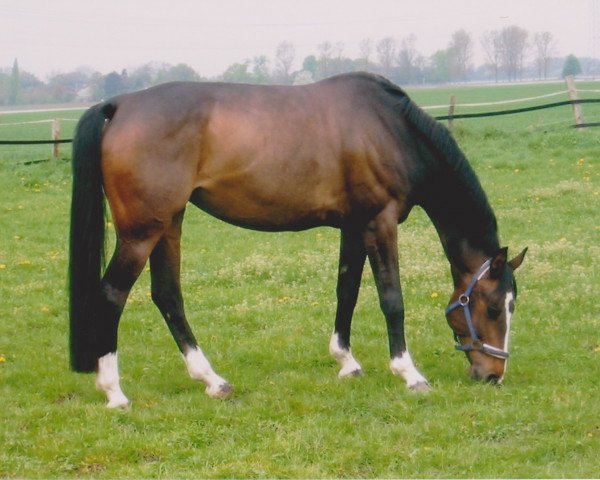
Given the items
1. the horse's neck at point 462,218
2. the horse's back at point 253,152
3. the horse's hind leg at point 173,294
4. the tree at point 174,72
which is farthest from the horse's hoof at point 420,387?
the tree at point 174,72

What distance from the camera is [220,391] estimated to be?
21.2 feet

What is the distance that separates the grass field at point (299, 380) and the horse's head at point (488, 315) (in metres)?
0.20

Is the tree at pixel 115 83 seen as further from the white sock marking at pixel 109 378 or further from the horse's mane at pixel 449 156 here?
the white sock marking at pixel 109 378

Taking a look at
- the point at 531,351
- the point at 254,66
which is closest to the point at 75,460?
the point at 531,351

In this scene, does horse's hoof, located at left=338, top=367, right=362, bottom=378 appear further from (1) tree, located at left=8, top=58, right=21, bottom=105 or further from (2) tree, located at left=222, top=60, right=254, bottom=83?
(1) tree, located at left=8, top=58, right=21, bottom=105

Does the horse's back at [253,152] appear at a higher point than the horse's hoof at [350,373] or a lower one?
higher

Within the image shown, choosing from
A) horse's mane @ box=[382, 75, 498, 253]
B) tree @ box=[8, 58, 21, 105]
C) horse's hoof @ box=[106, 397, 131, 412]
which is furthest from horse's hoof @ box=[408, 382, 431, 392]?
tree @ box=[8, 58, 21, 105]

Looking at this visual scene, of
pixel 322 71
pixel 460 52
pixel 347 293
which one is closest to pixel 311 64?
pixel 322 71

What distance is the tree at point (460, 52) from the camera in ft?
210

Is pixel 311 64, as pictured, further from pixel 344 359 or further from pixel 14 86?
pixel 344 359

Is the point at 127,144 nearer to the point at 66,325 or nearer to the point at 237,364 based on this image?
the point at 237,364

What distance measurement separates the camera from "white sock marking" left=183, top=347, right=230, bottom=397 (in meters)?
6.46

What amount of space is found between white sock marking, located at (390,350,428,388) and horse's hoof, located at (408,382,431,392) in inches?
0.4

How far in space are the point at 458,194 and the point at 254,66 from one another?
109 ft
